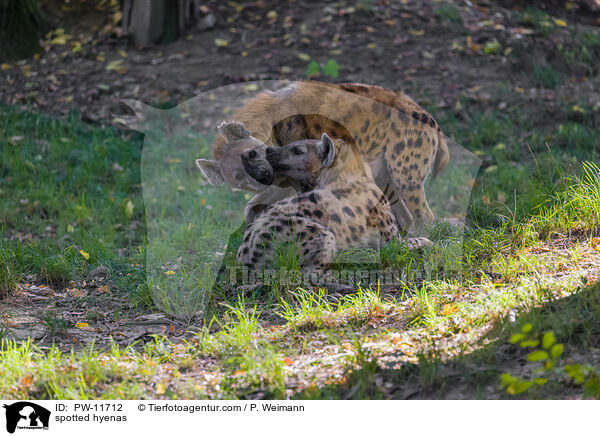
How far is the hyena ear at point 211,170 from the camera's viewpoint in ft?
18.7

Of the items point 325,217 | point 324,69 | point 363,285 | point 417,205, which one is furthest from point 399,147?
point 324,69

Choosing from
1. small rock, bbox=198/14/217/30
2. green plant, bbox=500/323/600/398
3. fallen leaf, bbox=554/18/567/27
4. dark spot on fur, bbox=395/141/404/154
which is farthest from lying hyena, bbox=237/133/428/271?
fallen leaf, bbox=554/18/567/27

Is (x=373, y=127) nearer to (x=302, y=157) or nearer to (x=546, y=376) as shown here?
(x=302, y=157)

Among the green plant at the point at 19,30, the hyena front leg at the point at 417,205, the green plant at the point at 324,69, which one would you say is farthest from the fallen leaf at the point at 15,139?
the hyena front leg at the point at 417,205

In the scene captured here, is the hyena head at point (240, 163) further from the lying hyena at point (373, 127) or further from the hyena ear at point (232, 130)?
the lying hyena at point (373, 127)

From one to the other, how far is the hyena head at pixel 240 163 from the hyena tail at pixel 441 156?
1.97 m

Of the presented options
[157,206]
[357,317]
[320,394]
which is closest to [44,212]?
[157,206]

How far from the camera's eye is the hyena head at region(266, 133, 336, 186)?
18.4ft

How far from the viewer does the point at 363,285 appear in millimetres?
5504

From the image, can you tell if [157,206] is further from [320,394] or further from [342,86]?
[320,394]

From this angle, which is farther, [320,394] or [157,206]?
[157,206]

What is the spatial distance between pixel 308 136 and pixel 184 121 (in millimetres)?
3408

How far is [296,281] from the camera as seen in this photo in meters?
5.42
